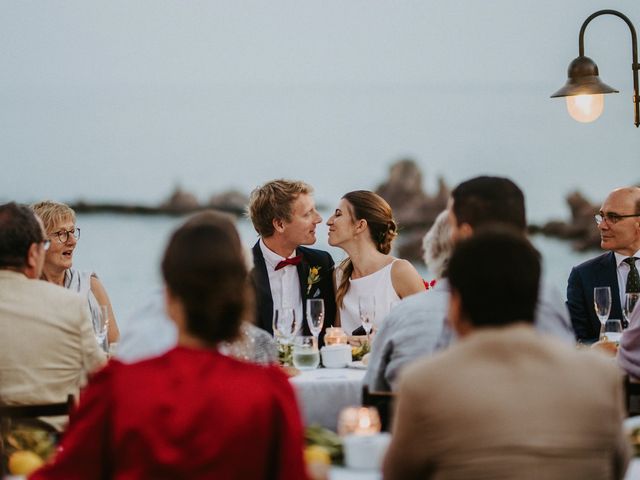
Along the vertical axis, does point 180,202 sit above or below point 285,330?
above

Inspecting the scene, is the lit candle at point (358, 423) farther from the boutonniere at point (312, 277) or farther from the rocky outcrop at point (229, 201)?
the rocky outcrop at point (229, 201)

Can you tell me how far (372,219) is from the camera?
5414 mm

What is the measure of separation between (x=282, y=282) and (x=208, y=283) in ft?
11.5

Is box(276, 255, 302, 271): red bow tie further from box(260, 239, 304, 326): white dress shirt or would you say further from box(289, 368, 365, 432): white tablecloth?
box(289, 368, 365, 432): white tablecloth

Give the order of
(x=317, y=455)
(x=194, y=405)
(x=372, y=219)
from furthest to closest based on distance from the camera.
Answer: (x=372, y=219), (x=317, y=455), (x=194, y=405)

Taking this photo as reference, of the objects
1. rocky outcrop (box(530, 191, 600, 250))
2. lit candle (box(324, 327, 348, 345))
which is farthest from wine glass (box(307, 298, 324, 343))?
rocky outcrop (box(530, 191, 600, 250))

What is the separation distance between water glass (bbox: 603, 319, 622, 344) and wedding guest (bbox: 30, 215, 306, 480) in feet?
9.76

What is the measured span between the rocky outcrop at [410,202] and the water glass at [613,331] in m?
3.80

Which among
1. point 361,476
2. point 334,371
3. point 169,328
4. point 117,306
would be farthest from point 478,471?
point 117,306

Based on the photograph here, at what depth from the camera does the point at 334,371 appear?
4414 mm

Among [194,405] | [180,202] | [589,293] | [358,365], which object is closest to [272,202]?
[358,365]

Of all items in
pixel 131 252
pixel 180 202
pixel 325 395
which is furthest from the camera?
pixel 180 202

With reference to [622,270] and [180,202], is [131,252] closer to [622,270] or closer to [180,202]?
[180,202]

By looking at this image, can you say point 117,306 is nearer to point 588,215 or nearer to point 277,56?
point 277,56
